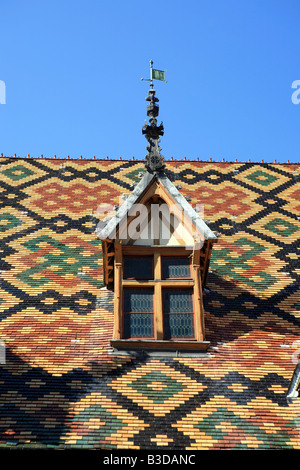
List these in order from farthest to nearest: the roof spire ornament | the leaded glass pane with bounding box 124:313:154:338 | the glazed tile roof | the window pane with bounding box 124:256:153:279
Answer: the roof spire ornament, the window pane with bounding box 124:256:153:279, the leaded glass pane with bounding box 124:313:154:338, the glazed tile roof

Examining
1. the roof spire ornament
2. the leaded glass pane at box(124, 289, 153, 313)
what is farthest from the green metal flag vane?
the leaded glass pane at box(124, 289, 153, 313)

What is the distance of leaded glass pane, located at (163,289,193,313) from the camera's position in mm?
10695

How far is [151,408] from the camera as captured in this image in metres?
9.18

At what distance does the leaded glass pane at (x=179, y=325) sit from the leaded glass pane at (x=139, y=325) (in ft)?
0.72

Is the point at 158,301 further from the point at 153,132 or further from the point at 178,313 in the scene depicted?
the point at 153,132

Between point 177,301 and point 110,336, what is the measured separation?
43.8 inches

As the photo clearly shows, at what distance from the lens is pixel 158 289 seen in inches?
423

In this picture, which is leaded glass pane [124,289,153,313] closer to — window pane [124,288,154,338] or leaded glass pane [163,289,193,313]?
window pane [124,288,154,338]

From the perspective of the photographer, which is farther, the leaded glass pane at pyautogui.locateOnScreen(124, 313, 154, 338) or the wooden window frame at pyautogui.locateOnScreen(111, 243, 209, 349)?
the leaded glass pane at pyautogui.locateOnScreen(124, 313, 154, 338)

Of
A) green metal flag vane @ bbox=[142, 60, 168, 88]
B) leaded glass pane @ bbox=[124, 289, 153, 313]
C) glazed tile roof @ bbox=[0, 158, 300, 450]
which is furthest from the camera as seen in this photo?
green metal flag vane @ bbox=[142, 60, 168, 88]

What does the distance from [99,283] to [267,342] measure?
3.02m

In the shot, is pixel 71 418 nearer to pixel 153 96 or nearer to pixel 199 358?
pixel 199 358

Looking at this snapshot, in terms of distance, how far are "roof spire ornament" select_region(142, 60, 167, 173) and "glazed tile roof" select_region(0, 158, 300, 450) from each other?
2055mm

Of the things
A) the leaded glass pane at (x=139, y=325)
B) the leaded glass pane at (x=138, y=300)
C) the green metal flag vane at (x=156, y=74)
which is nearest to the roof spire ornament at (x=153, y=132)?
the green metal flag vane at (x=156, y=74)
